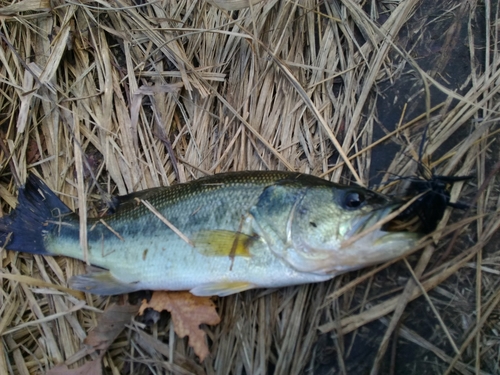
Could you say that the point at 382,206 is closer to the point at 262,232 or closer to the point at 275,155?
the point at 262,232

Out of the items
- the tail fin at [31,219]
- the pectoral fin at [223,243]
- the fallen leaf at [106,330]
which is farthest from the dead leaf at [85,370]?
the pectoral fin at [223,243]

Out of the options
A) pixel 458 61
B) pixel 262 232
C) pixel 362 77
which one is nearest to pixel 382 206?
pixel 262 232

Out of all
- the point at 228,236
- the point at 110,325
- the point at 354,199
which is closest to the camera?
the point at 354,199

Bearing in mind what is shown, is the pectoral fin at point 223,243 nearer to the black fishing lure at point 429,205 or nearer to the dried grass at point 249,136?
the dried grass at point 249,136

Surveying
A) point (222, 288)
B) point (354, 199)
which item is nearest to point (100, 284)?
point (222, 288)

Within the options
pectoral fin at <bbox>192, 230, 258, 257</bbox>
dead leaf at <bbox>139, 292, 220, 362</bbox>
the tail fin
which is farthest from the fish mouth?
the tail fin

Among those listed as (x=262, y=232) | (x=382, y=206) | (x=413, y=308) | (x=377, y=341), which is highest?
(x=382, y=206)

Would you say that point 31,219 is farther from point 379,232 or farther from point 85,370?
point 379,232

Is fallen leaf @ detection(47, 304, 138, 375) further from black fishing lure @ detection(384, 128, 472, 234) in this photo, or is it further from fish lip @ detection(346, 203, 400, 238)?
black fishing lure @ detection(384, 128, 472, 234)
